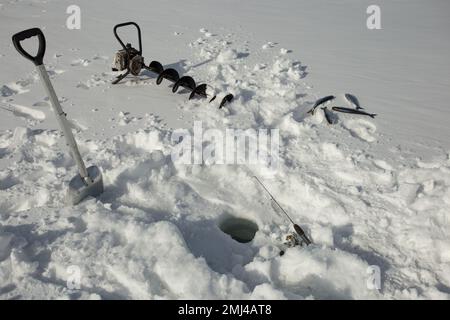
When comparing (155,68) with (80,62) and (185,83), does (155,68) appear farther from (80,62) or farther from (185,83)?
(80,62)

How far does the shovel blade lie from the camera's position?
346 centimetres

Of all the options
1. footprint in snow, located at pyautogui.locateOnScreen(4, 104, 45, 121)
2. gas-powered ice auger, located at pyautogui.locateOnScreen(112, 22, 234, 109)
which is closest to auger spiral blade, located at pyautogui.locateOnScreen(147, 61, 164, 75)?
gas-powered ice auger, located at pyautogui.locateOnScreen(112, 22, 234, 109)

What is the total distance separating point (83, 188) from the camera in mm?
3498

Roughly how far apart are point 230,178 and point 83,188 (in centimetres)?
151

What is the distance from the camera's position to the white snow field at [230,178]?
9.61 ft

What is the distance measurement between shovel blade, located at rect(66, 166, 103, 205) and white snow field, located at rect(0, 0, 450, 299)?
0.11 meters

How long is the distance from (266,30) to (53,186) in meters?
6.00

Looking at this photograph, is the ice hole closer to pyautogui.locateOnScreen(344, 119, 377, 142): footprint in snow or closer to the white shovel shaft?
the white shovel shaft

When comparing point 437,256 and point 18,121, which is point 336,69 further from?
point 18,121

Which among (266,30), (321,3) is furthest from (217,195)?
(321,3)

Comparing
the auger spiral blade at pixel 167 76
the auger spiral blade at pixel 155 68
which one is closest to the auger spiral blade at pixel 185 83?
the auger spiral blade at pixel 167 76

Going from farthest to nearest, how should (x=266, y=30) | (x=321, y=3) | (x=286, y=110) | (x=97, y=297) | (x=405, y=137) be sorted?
(x=321, y=3) < (x=266, y=30) < (x=286, y=110) < (x=405, y=137) < (x=97, y=297)

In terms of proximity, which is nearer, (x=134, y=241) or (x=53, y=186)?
(x=134, y=241)

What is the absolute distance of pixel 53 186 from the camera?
372 centimetres
